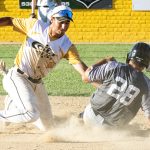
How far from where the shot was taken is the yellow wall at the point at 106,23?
82.2ft

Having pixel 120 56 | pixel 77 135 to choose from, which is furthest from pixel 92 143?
pixel 120 56

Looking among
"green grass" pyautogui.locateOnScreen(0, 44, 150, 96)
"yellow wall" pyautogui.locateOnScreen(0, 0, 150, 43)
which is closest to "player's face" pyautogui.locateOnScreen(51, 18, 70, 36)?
"green grass" pyautogui.locateOnScreen(0, 44, 150, 96)

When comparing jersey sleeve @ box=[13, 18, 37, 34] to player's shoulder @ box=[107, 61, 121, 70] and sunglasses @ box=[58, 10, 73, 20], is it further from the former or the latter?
player's shoulder @ box=[107, 61, 121, 70]

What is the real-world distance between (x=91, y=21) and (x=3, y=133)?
56.3ft

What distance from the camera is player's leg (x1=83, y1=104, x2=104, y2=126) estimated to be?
8.22 m

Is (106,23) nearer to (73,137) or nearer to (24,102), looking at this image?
(73,137)

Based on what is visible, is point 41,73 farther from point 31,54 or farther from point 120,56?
point 120,56

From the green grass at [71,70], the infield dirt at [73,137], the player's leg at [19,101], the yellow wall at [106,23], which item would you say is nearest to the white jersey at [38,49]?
the player's leg at [19,101]

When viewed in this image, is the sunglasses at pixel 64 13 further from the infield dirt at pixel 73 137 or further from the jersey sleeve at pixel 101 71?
the infield dirt at pixel 73 137

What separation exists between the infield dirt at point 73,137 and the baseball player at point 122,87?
0.26 metres

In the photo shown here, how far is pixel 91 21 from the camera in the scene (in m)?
25.1

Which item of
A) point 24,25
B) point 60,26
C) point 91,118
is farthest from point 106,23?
point 60,26

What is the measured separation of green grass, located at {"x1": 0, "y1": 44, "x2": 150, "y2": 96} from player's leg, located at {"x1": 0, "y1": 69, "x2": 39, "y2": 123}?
3541 millimetres

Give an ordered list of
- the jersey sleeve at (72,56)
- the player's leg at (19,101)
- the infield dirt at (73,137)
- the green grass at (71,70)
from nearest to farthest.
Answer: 1. the infield dirt at (73,137)
2. the player's leg at (19,101)
3. the jersey sleeve at (72,56)
4. the green grass at (71,70)
